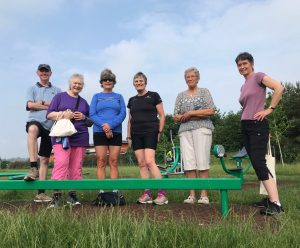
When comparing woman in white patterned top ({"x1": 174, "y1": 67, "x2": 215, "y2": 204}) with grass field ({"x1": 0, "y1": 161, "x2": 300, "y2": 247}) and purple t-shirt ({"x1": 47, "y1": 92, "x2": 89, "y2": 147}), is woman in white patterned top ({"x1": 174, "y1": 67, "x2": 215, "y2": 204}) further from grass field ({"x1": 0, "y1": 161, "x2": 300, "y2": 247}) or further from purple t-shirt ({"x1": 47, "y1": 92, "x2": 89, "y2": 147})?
grass field ({"x1": 0, "y1": 161, "x2": 300, "y2": 247})

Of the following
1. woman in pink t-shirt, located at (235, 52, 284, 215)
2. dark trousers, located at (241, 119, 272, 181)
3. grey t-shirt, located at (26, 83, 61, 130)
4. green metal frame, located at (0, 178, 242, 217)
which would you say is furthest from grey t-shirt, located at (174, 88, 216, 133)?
grey t-shirt, located at (26, 83, 61, 130)

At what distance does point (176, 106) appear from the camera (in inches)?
238

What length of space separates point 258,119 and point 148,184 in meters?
1.48

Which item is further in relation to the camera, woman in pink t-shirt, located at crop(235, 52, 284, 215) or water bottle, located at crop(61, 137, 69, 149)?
water bottle, located at crop(61, 137, 69, 149)

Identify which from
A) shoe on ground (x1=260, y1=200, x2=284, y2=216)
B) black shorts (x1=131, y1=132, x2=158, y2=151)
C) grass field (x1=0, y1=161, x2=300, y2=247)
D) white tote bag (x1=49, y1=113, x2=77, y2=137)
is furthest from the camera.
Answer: black shorts (x1=131, y1=132, x2=158, y2=151)

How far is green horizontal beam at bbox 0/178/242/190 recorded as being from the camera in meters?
3.99

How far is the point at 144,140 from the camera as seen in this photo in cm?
576

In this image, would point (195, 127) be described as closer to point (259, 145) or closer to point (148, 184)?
point (259, 145)

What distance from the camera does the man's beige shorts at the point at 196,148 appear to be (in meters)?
5.62

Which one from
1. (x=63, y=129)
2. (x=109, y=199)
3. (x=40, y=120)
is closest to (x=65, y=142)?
(x=63, y=129)

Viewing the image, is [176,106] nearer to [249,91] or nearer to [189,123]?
[189,123]

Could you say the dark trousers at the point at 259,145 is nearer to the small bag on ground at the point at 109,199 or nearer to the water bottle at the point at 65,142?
the small bag on ground at the point at 109,199

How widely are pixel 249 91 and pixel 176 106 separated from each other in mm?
1413

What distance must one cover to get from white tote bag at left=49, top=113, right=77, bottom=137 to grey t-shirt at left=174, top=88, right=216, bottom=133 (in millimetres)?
1535
